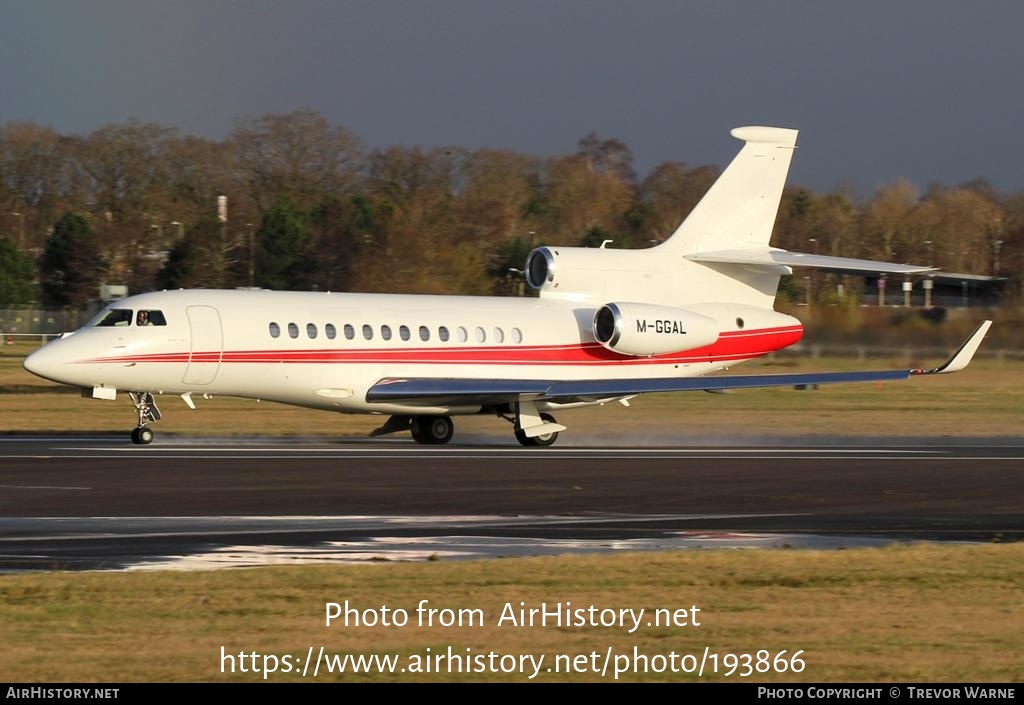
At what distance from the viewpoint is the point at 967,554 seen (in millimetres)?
13523

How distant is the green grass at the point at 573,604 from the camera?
8867 millimetres

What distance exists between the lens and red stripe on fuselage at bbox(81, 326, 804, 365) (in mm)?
26312

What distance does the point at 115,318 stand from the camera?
85.7ft

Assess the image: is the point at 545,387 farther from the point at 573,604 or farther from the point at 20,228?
the point at 20,228

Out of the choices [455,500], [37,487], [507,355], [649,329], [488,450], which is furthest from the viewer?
[649,329]

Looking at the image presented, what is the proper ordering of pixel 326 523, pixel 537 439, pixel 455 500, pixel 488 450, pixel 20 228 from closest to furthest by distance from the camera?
pixel 326 523 → pixel 455 500 → pixel 488 450 → pixel 537 439 → pixel 20 228

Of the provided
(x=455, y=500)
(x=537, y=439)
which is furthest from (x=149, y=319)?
(x=455, y=500)

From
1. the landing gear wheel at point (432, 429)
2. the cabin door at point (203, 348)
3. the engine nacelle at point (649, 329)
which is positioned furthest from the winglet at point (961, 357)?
the cabin door at point (203, 348)

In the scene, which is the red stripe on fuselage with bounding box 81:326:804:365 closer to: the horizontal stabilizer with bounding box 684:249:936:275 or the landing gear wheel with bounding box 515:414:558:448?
the horizontal stabilizer with bounding box 684:249:936:275

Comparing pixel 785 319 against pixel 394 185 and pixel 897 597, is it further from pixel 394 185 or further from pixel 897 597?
pixel 394 185

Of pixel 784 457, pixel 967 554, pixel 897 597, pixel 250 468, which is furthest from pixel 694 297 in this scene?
pixel 897 597

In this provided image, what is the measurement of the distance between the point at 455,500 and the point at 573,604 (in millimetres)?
7608

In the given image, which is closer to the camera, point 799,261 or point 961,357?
point 961,357

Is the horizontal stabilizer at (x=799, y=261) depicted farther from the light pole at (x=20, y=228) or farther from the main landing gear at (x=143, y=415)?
the light pole at (x=20, y=228)
